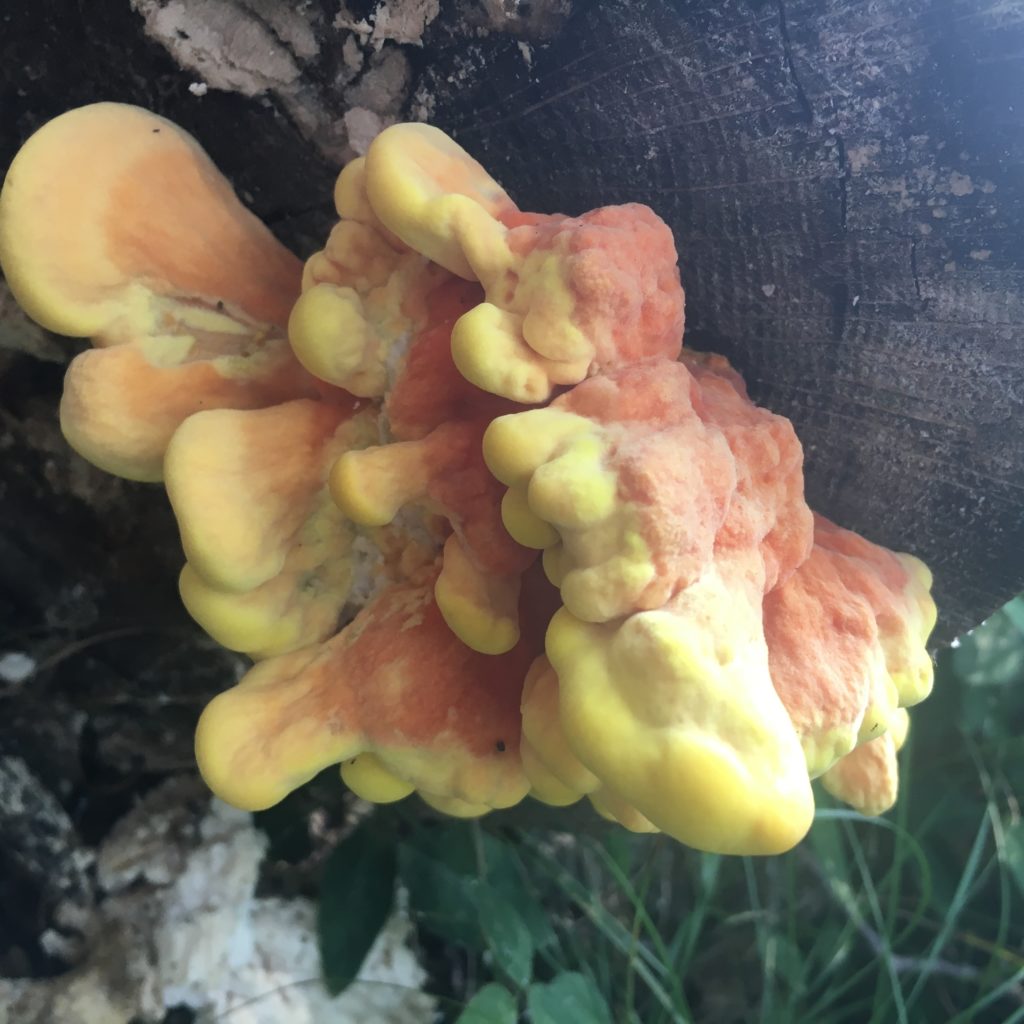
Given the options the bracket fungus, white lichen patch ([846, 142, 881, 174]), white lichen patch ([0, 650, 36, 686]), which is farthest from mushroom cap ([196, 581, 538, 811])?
white lichen patch ([0, 650, 36, 686])

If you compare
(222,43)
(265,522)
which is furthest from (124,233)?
(265,522)

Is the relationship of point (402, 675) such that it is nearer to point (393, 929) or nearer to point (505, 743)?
point (505, 743)

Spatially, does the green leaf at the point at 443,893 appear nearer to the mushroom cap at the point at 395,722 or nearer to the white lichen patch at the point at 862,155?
the mushroom cap at the point at 395,722

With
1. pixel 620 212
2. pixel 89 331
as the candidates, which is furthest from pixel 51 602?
pixel 620 212

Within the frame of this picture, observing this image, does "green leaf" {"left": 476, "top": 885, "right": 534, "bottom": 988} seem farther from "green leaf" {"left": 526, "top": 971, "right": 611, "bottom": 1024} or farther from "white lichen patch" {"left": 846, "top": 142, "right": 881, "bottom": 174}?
"white lichen patch" {"left": 846, "top": 142, "right": 881, "bottom": 174}

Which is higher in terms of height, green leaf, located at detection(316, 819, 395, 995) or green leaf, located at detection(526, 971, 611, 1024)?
green leaf, located at detection(316, 819, 395, 995)
